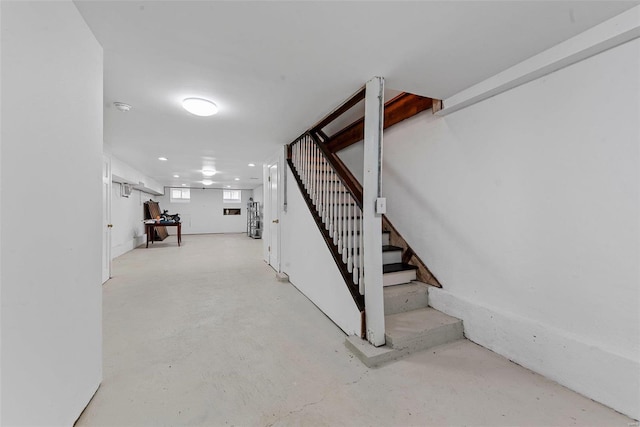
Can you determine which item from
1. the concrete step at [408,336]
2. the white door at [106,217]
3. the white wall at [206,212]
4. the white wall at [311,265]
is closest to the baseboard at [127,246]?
the white door at [106,217]

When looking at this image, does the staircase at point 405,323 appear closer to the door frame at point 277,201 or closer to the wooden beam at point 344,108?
the wooden beam at point 344,108

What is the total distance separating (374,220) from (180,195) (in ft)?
37.9

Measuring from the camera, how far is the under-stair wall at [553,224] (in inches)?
55.2

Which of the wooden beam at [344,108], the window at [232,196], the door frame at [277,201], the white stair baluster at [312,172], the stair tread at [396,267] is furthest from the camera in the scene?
the window at [232,196]

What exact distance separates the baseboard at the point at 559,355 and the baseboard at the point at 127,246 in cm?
725

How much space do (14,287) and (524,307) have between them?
9.37 feet

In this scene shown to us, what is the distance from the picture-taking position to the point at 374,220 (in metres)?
2.02

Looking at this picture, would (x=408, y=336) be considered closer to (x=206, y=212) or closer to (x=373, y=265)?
(x=373, y=265)

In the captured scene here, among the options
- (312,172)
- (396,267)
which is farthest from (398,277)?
(312,172)

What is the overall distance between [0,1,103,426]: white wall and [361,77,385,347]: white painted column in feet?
6.05

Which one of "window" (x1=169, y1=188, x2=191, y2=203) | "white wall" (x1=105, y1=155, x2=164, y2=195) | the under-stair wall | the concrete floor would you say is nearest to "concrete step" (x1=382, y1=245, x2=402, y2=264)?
the under-stair wall

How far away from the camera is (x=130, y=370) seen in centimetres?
175

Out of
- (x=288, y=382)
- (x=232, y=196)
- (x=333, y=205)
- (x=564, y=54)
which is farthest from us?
(x=232, y=196)

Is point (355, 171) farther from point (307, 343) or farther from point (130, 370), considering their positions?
point (130, 370)
